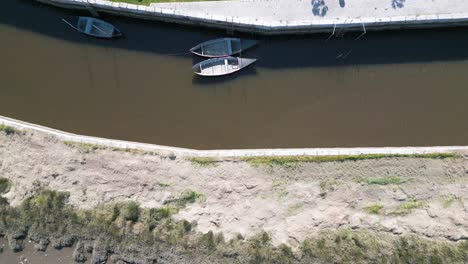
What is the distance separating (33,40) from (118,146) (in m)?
6.39

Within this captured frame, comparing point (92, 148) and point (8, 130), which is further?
point (8, 130)

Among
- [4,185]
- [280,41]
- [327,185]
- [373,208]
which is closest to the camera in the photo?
[373,208]

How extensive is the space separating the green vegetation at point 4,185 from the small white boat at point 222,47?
31.8ft

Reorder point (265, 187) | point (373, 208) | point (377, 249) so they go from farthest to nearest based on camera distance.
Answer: point (265, 187) < point (373, 208) < point (377, 249)

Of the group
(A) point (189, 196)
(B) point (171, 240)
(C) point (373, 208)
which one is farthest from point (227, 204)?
(C) point (373, 208)

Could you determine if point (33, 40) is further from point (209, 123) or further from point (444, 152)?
point (444, 152)

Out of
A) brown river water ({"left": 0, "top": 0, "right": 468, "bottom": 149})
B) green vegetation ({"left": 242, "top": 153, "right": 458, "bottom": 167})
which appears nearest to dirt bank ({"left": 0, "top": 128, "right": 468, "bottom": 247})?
green vegetation ({"left": 242, "top": 153, "right": 458, "bottom": 167})

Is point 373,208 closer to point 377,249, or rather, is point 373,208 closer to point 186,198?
point 377,249

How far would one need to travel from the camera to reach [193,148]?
64.8ft

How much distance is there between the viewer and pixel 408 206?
715 inches

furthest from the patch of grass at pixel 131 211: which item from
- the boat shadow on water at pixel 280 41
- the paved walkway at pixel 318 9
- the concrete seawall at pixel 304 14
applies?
the paved walkway at pixel 318 9

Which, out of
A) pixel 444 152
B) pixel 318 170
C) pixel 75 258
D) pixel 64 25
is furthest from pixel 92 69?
pixel 444 152

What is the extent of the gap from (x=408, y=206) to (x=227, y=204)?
733cm

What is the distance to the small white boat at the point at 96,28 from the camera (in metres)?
19.8
